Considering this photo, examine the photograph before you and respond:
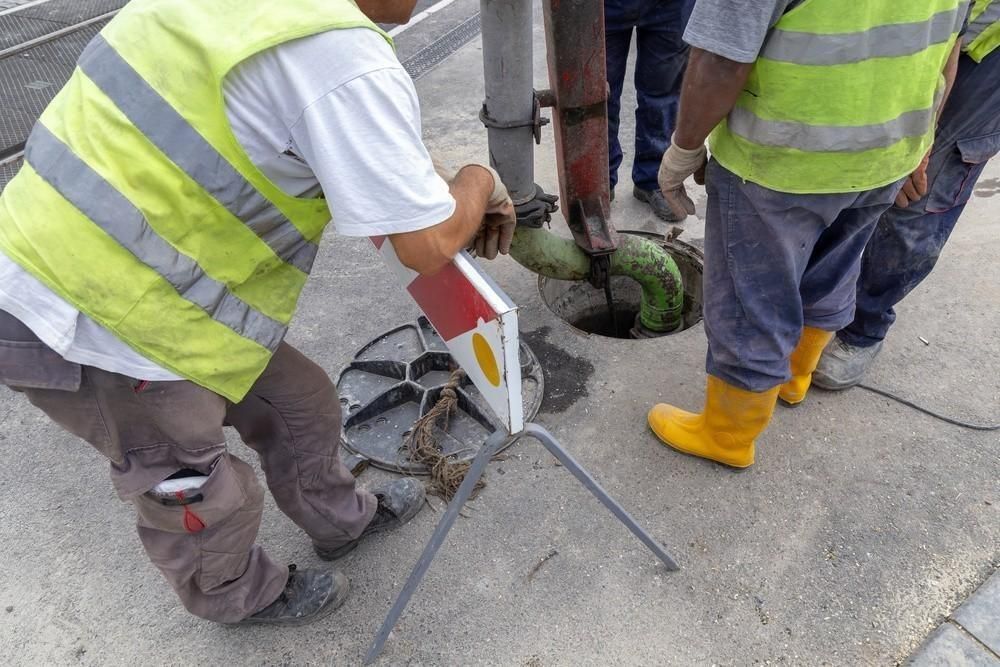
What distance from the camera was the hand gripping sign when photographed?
1.37 meters

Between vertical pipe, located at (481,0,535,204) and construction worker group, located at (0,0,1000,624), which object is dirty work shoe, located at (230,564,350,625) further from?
vertical pipe, located at (481,0,535,204)

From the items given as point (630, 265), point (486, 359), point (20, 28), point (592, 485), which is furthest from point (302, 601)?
point (20, 28)

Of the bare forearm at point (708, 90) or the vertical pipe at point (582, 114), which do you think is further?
the vertical pipe at point (582, 114)

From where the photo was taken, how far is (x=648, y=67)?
3.65 meters

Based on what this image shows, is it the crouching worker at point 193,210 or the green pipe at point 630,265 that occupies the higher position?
the crouching worker at point 193,210

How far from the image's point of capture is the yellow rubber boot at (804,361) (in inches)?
102

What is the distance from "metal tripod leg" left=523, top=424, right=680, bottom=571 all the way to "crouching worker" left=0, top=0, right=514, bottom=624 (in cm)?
55

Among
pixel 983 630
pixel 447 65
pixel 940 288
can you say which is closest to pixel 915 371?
pixel 940 288

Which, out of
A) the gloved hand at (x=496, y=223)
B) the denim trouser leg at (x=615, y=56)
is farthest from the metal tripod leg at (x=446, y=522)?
the denim trouser leg at (x=615, y=56)

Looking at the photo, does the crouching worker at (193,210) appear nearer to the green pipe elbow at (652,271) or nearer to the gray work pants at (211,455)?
the gray work pants at (211,455)

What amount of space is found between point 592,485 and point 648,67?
258 cm

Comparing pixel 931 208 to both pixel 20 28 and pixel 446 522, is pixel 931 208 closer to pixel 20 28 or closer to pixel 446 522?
pixel 446 522

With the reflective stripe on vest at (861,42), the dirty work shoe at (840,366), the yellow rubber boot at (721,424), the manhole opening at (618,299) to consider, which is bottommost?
the manhole opening at (618,299)

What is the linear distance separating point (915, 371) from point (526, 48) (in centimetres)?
201
